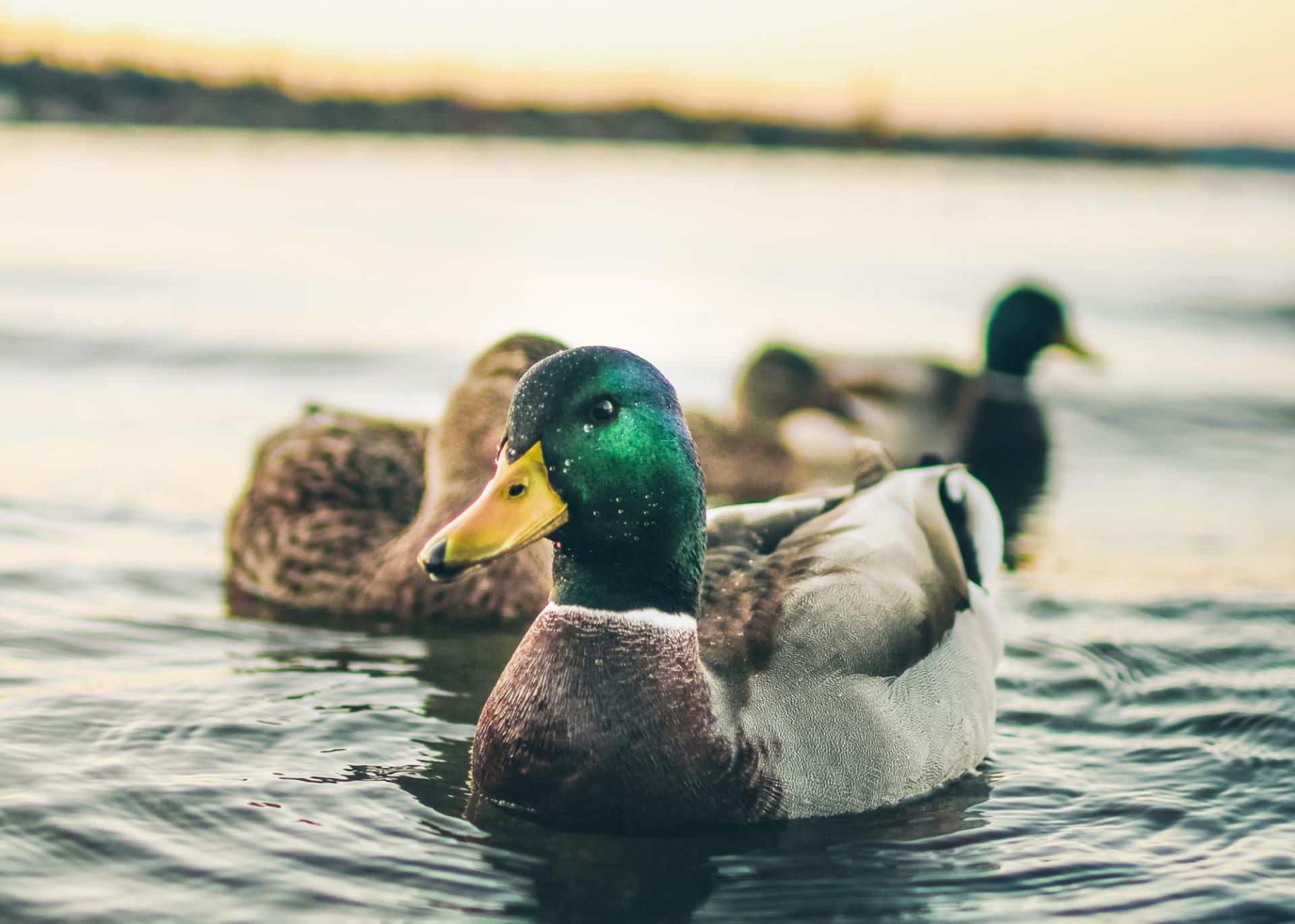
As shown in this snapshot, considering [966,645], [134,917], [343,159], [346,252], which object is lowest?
[134,917]

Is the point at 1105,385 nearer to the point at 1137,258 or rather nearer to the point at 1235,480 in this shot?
the point at 1235,480

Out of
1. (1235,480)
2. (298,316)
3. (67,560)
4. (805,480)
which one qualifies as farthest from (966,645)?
(298,316)

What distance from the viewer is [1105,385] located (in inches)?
520

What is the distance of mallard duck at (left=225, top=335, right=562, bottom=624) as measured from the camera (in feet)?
20.3

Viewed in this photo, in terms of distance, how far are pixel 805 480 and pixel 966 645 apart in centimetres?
460

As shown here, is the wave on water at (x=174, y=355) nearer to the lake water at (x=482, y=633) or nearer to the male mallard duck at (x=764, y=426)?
the lake water at (x=482, y=633)

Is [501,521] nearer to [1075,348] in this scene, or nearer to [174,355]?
[1075,348]

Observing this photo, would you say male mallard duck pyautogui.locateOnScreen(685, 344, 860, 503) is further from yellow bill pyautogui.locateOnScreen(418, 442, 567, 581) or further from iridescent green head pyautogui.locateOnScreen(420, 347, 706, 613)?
yellow bill pyautogui.locateOnScreen(418, 442, 567, 581)

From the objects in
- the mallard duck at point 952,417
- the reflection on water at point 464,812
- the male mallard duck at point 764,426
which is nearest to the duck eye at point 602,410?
the reflection on water at point 464,812

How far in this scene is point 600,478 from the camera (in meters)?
3.92

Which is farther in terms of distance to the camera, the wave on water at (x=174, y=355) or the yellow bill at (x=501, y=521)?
the wave on water at (x=174, y=355)

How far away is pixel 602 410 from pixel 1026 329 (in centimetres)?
858

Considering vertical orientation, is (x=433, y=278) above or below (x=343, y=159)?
below

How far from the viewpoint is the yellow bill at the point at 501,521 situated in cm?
Answer: 371
